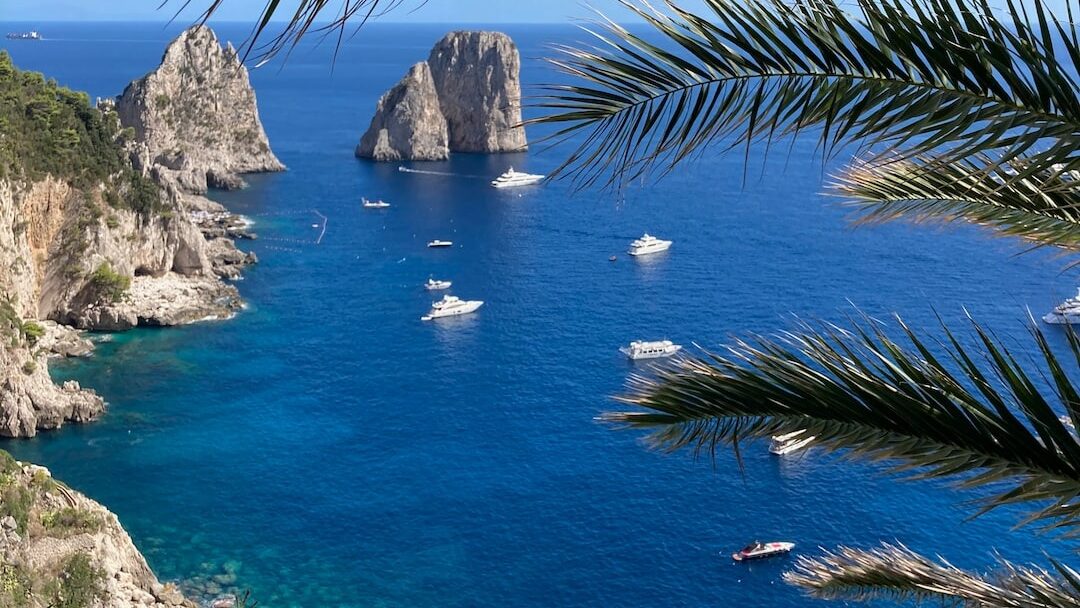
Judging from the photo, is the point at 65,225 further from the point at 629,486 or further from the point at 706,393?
the point at 706,393

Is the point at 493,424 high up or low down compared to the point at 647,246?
down

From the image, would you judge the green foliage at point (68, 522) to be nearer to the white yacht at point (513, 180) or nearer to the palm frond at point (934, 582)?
the palm frond at point (934, 582)

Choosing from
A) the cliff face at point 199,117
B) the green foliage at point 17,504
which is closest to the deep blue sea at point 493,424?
the green foliage at point 17,504

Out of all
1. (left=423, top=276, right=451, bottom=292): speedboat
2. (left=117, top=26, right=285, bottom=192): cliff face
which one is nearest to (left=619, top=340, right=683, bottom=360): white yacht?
(left=423, top=276, right=451, bottom=292): speedboat

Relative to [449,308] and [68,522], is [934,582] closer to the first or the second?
[68,522]

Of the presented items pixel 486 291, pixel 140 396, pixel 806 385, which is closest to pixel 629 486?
pixel 140 396

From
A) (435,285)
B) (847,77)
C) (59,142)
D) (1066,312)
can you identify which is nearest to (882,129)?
(847,77)
